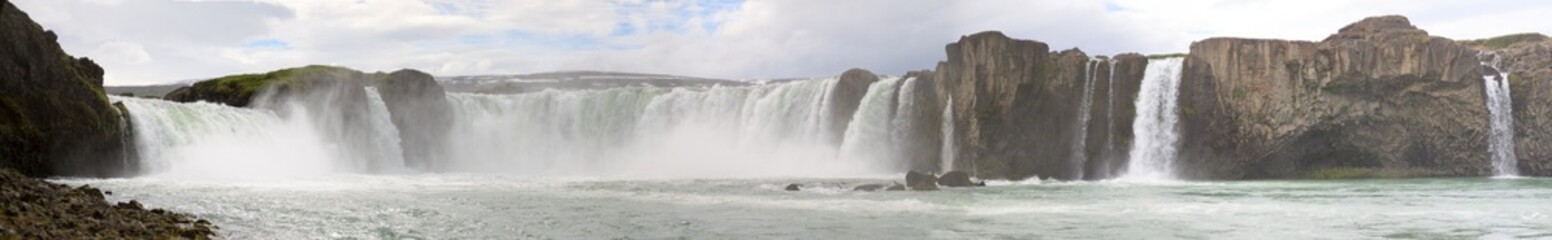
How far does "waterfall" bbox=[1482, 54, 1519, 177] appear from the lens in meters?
61.4

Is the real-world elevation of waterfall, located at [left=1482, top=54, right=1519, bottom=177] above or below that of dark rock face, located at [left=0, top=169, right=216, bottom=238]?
above

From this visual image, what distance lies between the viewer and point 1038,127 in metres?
63.2

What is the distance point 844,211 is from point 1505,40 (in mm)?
56763

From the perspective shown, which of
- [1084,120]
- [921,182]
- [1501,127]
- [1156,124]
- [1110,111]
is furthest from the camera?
[1110,111]

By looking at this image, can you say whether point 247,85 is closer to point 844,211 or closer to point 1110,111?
point 1110,111

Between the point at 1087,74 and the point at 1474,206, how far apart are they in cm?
3006

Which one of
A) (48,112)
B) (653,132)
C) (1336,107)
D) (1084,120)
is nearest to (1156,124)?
(1084,120)

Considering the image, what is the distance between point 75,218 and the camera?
21.6 meters

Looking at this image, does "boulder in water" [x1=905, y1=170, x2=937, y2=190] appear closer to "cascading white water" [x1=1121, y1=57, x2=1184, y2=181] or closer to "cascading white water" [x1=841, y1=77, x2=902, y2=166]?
"cascading white water" [x1=1121, y1=57, x2=1184, y2=181]

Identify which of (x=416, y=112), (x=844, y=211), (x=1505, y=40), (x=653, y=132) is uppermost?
(x=1505, y=40)

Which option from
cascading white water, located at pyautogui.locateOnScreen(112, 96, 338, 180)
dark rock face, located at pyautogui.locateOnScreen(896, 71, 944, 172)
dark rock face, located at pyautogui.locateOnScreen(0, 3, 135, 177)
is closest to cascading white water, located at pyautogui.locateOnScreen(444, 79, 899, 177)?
dark rock face, located at pyautogui.locateOnScreen(896, 71, 944, 172)

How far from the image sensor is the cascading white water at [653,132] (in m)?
72.2

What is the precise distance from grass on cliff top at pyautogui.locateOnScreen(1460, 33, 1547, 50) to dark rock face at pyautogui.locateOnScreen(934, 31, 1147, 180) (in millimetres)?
23832

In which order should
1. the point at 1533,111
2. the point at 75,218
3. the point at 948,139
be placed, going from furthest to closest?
the point at 948,139 → the point at 1533,111 → the point at 75,218
